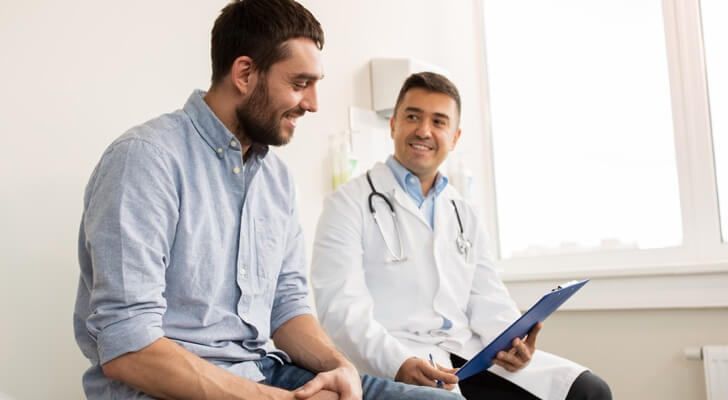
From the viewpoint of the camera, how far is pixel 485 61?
3.20 meters

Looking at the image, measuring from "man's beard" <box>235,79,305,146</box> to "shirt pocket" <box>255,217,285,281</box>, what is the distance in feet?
0.55

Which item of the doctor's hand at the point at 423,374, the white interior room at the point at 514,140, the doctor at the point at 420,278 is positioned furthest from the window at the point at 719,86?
the doctor's hand at the point at 423,374

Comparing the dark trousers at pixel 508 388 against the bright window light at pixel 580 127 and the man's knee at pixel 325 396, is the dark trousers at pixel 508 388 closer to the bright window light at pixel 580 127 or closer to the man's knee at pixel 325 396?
the man's knee at pixel 325 396

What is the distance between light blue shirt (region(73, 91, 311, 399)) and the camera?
981 millimetres

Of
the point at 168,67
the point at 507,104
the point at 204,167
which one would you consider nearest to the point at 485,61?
the point at 507,104

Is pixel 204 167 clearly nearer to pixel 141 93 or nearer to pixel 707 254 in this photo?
pixel 141 93

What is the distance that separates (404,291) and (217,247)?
75 centimetres

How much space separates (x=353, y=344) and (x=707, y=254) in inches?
64.5

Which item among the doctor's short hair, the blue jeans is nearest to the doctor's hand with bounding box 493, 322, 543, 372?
the blue jeans

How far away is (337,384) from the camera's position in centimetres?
112

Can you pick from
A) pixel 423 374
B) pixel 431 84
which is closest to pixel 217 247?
pixel 423 374

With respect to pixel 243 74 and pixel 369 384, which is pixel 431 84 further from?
pixel 369 384

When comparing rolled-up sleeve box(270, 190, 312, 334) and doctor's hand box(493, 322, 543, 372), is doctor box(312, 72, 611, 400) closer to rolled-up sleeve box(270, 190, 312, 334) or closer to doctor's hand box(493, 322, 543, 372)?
doctor's hand box(493, 322, 543, 372)

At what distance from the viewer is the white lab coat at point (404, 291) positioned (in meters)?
1.61
